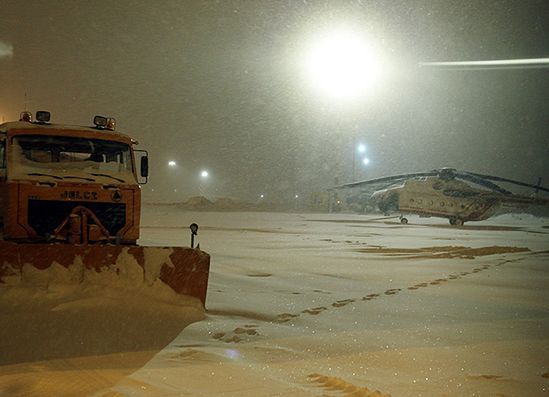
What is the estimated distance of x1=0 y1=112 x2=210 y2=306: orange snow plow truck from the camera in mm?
6668

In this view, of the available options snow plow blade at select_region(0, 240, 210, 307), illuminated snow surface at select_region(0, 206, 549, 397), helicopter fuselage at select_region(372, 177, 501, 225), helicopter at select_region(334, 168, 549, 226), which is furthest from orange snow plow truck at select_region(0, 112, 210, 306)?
helicopter fuselage at select_region(372, 177, 501, 225)

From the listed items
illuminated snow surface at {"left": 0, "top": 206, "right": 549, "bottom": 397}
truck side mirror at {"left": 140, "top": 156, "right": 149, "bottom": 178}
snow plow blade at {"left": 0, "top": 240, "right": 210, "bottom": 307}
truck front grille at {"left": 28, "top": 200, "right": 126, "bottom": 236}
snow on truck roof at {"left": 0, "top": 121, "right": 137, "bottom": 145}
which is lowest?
illuminated snow surface at {"left": 0, "top": 206, "right": 549, "bottom": 397}

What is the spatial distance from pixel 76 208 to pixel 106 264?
156 cm

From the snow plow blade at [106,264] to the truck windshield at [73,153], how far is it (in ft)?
6.90

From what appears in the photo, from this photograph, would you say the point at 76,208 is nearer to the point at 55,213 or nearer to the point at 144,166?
the point at 55,213

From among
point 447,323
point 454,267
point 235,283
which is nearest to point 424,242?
point 454,267

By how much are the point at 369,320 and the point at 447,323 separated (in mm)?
950

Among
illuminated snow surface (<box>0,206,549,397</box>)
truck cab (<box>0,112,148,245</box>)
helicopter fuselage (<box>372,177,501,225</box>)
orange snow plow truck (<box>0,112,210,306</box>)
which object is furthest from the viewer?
helicopter fuselage (<box>372,177,501,225</box>)

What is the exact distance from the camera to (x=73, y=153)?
864 centimetres

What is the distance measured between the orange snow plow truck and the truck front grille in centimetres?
1

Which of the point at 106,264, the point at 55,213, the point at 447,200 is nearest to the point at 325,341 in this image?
the point at 106,264

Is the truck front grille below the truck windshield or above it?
below

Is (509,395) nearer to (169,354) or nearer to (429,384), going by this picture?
(429,384)

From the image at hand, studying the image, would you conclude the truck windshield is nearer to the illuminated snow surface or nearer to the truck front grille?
the truck front grille
